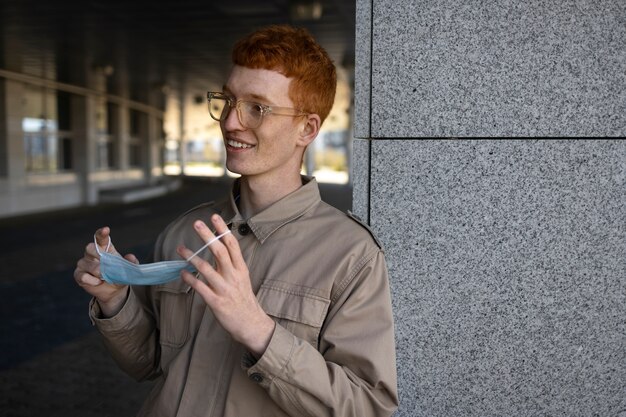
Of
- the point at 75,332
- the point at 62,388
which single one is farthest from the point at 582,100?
the point at 75,332

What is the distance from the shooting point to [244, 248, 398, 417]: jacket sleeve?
4.83ft

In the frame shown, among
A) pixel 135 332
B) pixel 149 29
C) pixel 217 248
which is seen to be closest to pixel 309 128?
pixel 217 248

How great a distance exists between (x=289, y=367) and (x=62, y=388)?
4050 mm

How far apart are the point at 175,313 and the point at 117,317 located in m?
0.19

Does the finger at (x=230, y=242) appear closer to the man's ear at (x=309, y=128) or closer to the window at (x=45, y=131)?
the man's ear at (x=309, y=128)

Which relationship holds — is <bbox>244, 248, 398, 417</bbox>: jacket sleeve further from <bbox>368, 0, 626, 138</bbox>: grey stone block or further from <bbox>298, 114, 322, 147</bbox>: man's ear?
<bbox>368, 0, 626, 138</bbox>: grey stone block

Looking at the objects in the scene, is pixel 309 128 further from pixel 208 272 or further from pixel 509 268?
pixel 509 268

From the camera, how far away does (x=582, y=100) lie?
2365mm

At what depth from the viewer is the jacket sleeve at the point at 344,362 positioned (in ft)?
4.83

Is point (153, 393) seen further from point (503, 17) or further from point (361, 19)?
point (503, 17)

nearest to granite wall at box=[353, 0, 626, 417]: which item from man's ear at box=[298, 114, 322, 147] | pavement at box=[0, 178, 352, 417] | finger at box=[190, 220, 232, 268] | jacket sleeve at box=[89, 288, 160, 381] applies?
man's ear at box=[298, 114, 322, 147]

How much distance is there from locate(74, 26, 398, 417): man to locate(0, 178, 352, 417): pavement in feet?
1.58

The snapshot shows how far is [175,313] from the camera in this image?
72.5 inches

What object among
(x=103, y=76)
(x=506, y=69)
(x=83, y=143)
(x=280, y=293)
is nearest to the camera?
(x=280, y=293)
